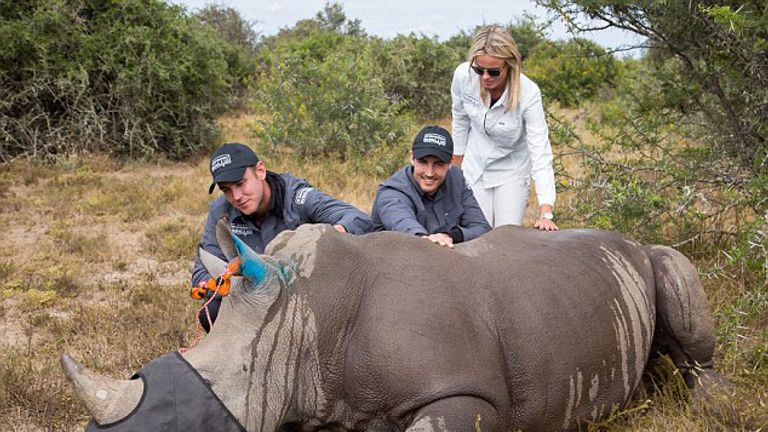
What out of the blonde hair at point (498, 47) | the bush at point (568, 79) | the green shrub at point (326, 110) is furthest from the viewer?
the bush at point (568, 79)

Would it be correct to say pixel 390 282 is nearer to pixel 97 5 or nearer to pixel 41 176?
pixel 41 176

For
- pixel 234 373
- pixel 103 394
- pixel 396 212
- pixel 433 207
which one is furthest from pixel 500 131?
pixel 103 394

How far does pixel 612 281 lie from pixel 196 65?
35.6 feet

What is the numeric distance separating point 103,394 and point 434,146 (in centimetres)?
248

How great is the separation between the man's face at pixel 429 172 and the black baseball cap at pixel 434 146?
44 millimetres

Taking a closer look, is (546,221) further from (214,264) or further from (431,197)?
(214,264)

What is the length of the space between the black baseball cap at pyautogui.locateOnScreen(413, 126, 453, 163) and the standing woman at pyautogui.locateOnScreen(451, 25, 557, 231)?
75cm

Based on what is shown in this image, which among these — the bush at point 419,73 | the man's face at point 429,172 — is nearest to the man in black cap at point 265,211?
the man's face at point 429,172

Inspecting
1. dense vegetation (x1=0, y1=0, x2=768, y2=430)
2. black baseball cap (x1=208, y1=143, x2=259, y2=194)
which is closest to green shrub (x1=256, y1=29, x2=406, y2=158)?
dense vegetation (x1=0, y1=0, x2=768, y2=430)

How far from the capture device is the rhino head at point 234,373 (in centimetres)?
244

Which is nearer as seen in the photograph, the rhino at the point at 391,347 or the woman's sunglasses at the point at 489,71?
the rhino at the point at 391,347

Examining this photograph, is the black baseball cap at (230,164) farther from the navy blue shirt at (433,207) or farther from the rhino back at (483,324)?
the rhino back at (483,324)

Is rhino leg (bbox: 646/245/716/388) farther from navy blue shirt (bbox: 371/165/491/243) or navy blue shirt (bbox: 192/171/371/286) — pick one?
navy blue shirt (bbox: 192/171/371/286)

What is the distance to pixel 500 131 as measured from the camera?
533 cm
